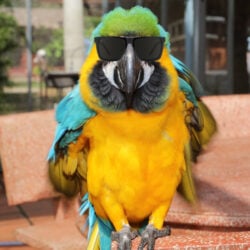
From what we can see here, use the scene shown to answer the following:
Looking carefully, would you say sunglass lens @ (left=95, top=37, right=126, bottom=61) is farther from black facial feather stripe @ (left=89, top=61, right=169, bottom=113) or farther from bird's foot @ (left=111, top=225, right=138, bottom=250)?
bird's foot @ (left=111, top=225, right=138, bottom=250)

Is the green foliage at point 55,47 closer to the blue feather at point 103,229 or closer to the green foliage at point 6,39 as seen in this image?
the green foliage at point 6,39

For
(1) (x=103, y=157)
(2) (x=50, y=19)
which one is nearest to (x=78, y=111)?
(1) (x=103, y=157)

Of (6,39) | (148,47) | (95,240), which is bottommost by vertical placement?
(95,240)

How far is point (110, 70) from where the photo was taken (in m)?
1.56

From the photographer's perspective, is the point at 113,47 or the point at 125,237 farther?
the point at 125,237

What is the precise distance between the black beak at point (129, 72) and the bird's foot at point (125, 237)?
0.40 meters

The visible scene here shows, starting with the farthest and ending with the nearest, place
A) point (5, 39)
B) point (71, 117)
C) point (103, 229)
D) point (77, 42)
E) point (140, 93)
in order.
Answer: point (77, 42), point (5, 39), point (103, 229), point (71, 117), point (140, 93)

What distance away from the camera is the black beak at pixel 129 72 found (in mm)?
1485

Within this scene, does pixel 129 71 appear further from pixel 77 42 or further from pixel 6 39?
pixel 77 42

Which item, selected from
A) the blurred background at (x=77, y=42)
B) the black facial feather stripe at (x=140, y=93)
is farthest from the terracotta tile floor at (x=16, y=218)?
the blurred background at (x=77, y=42)

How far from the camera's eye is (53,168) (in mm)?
1914

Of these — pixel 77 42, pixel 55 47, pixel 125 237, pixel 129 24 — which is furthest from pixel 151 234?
pixel 55 47

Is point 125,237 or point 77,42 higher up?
point 77,42

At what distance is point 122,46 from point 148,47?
66 mm
